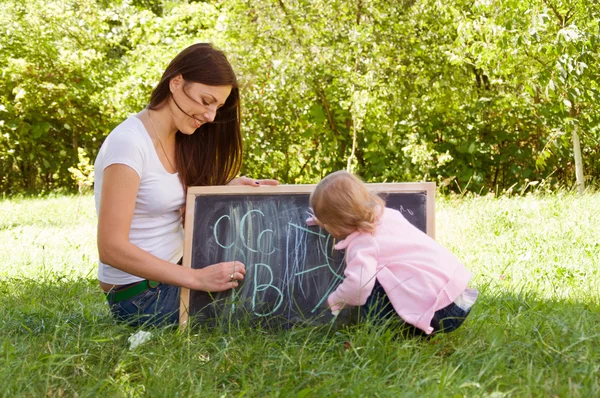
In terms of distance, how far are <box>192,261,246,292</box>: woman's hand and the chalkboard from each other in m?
0.06

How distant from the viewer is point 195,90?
3387mm

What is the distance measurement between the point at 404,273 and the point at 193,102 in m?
1.23

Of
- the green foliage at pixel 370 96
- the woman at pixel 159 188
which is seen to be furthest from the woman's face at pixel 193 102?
the green foliage at pixel 370 96

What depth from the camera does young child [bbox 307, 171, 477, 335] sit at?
304 centimetres

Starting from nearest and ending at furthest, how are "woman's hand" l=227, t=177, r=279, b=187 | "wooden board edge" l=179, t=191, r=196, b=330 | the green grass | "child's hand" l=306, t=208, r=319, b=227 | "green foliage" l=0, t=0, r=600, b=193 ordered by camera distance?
the green grass < "wooden board edge" l=179, t=191, r=196, b=330 < "child's hand" l=306, t=208, r=319, b=227 < "woman's hand" l=227, t=177, r=279, b=187 < "green foliage" l=0, t=0, r=600, b=193

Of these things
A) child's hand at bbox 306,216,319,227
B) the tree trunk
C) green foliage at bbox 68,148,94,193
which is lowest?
green foliage at bbox 68,148,94,193

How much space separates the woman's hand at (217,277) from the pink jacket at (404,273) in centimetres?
51

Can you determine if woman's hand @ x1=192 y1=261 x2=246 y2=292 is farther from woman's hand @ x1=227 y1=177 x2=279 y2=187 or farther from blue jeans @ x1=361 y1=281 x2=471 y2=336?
blue jeans @ x1=361 y1=281 x2=471 y2=336

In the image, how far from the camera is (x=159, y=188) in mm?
3383

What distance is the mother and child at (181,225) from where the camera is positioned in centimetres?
306

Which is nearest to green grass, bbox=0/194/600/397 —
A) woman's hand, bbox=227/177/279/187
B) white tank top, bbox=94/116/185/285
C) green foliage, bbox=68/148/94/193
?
white tank top, bbox=94/116/185/285

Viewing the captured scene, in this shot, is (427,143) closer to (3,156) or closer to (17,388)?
(3,156)

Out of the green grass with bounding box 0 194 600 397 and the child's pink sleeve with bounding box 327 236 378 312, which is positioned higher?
the child's pink sleeve with bounding box 327 236 378 312

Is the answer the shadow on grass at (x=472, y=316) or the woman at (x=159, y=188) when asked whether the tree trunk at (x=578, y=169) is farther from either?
the woman at (x=159, y=188)
